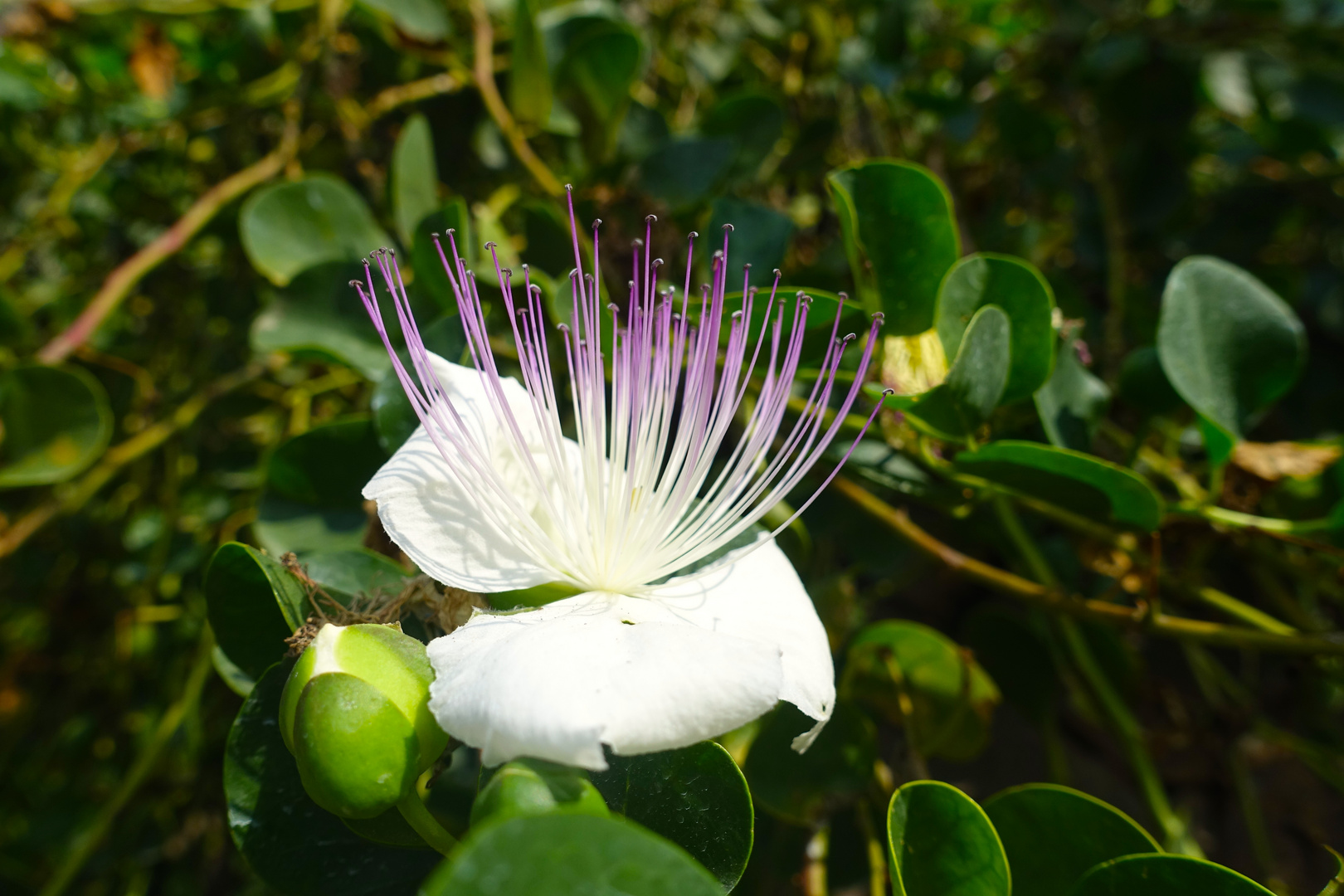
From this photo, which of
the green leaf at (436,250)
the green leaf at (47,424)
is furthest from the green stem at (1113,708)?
the green leaf at (47,424)

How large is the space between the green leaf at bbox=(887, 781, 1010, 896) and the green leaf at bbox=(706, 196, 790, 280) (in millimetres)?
513

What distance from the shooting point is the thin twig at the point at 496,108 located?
3.68 feet

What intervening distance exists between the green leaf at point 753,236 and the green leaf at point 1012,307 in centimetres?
19

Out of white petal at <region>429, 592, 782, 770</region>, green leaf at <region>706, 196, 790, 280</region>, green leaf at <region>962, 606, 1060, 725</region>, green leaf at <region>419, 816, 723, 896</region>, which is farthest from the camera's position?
green leaf at <region>962, 606, 1060, 725</region>

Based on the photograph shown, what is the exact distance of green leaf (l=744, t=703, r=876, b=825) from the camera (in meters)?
0.85

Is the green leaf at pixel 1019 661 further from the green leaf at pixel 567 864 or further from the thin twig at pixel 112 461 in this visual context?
the thin twig at pixel 112 461

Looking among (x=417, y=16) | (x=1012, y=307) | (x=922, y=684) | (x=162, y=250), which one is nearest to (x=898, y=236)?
(x=1012, y=307)

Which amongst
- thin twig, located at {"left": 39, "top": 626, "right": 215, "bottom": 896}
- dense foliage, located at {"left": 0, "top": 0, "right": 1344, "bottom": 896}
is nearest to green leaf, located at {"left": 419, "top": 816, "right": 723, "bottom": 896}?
dense foliage, located at {"left": 0, "top": 0, "right": 1344, "bottom": 896}

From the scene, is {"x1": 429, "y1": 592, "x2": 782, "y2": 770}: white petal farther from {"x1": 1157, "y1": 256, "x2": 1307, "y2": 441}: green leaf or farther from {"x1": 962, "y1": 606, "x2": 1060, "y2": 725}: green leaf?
{"x1": 962, "y1": 606, "x2": 1060, "y2": 725}: green leaf

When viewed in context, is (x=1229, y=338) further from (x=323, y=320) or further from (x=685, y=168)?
(x=323, y=320)

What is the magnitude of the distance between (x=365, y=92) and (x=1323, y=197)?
160cm

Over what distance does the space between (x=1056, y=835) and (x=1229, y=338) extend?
544mm

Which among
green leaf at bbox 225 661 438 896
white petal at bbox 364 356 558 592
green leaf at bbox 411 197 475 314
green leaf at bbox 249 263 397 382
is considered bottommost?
green leaf at bbox 225 661 438 896

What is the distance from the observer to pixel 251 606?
0.64 m
